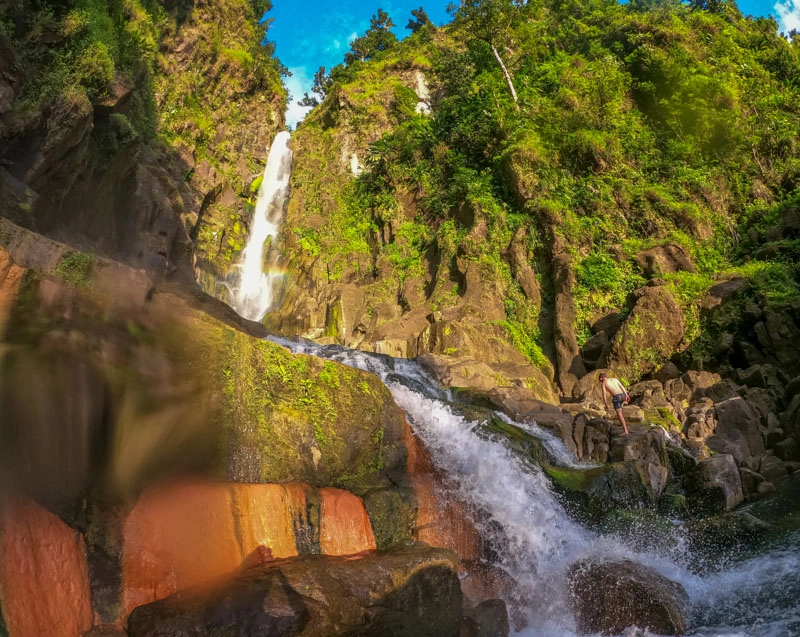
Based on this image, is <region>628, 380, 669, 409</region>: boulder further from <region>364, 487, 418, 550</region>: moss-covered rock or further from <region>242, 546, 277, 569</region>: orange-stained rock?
<region>242, 546, 277, 569</region>: orange-stained rock

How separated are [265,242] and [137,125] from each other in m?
13.6

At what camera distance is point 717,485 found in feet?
36.1

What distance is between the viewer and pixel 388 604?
528 centimetres

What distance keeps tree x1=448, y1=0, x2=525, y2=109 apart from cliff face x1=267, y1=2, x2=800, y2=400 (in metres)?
0.14

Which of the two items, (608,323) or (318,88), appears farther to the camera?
(318,88)

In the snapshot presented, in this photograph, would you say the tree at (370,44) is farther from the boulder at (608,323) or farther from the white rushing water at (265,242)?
the boulder at (608,323)

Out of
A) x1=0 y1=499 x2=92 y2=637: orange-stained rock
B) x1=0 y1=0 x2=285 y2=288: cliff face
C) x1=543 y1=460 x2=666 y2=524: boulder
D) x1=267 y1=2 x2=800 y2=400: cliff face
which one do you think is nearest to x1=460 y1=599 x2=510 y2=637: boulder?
x1=543 y1=460 x2=666 y2=524: boulder

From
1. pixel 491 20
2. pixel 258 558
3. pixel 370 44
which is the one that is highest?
pixel 370 44

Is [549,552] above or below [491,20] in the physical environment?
below

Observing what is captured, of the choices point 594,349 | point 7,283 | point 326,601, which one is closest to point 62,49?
point 7,283

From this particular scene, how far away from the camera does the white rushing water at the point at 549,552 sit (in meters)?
6.43

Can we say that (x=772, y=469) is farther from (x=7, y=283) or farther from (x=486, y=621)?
(x=7, y=283)

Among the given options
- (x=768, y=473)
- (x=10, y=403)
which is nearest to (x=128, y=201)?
(x=10, y=403)

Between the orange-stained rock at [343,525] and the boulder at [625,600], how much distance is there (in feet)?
8.23
